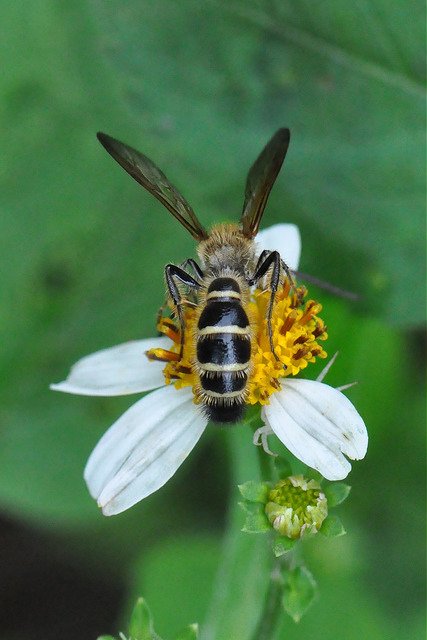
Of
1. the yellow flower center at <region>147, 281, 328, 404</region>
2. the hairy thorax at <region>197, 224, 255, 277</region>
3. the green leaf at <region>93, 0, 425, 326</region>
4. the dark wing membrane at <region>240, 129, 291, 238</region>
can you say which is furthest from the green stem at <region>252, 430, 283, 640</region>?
the green leaf at <region>93, 0, 425, 326</region>

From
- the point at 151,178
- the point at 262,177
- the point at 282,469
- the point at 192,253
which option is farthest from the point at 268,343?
the point at 192,253

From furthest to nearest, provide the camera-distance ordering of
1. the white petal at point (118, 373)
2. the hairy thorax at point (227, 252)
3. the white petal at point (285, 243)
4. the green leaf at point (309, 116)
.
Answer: the green leaf at point (309, 116) < the white petal at point (285, 243) < the white petal at point (118, 373) < the hairy thorax at point (227, 252)

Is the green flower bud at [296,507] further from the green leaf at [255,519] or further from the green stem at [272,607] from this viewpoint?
the green stem at [272,607]

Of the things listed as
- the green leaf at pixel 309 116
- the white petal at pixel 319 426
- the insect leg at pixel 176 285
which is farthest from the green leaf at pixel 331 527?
the green leaf at pixel 309 116

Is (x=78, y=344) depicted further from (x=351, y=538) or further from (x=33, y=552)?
(x=351, y=538)

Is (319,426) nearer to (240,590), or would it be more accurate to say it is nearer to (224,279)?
(224,279)

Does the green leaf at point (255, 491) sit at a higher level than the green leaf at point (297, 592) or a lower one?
higher
